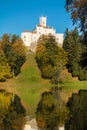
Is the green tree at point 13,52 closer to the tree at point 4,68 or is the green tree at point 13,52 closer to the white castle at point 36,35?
the tree at point 4,68

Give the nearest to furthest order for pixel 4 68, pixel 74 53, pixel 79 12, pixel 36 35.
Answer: pixel 79 12, pixel 4 68, pixel 74 53, pixel 36 35

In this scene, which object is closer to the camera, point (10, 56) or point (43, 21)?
point (10, 56)

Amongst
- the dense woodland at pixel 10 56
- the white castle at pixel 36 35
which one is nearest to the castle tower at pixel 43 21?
the white castle at pixel 36 35

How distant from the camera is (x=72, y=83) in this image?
99312mm

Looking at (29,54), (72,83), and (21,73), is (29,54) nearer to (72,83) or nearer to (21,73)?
(21,73)

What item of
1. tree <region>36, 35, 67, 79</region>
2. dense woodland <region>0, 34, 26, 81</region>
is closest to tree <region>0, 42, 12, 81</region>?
dense woodland <region>0, 34, 26, 81</region>

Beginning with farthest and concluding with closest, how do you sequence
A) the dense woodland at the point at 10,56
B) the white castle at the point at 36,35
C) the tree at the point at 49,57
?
the white castle at the point at 36,35 → the tree at the point at 49,57 → the dense woodland at the point at 10,56

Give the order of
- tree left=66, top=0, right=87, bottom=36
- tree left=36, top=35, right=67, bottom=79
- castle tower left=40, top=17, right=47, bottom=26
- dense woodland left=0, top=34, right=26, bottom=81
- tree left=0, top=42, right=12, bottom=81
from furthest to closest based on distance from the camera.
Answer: castle tower left=40, top=17, right=47, bottom=26, tree left=36, top=35, right=67, bottom=79, dense woodland left=0, top=34, right=26, bottom=81, tree left=0, top=42, right=12, bottom=81, tree left=66, top=0, right=87, bottom=36

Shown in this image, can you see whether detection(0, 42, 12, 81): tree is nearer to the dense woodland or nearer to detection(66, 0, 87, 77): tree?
the dense woodland

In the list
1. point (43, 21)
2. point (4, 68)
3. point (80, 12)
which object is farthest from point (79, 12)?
point (43, 21)

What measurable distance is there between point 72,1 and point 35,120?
11097 mm

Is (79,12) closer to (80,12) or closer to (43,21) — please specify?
(80,12)

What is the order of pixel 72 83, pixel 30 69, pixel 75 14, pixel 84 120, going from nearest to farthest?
pixel 84 120, pixel 75 14, pixel 72 83, pixel 30 69

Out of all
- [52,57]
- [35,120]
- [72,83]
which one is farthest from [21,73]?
[35,120]
